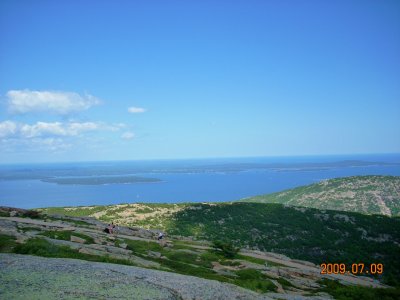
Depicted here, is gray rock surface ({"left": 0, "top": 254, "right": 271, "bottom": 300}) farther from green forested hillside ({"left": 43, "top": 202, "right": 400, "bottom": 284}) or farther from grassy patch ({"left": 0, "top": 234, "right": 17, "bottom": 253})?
green forested hillside ({"left": 43, "top": 202, "right": 400, "bottom": 284})

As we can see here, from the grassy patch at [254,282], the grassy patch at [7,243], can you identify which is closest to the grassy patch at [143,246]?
the grassy patch at [254,282]

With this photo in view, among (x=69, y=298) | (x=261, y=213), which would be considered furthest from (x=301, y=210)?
(x=69, y=298)

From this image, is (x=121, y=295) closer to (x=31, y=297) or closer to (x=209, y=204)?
(x=31, y=297)

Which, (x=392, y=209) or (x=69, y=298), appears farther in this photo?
(x=392, y=209)

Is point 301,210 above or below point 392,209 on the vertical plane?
above

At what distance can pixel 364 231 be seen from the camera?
259 ft

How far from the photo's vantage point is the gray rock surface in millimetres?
12867

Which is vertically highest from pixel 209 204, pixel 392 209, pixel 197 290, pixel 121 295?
pixel 121 295

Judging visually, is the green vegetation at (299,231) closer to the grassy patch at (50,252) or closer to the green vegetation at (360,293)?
the green vegetation at (360,293)

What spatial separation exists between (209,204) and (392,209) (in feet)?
432

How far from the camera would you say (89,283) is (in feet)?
47.0
